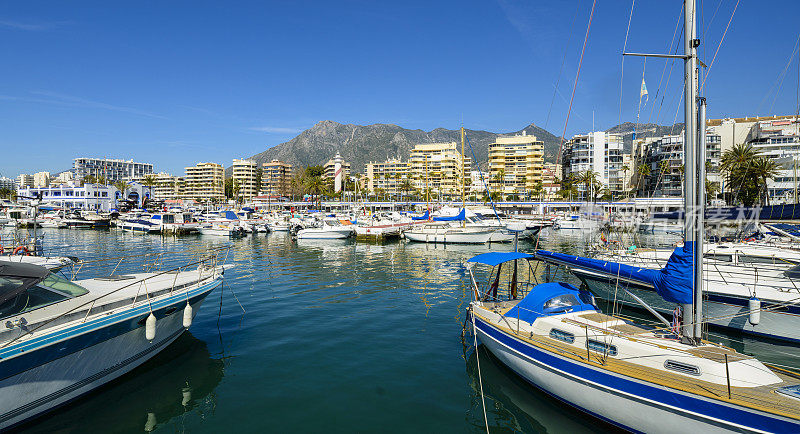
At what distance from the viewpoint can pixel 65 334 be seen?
7992 millimetres

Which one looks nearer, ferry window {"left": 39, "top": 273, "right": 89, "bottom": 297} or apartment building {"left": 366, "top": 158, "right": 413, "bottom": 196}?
ferry window {"left": 39, "top": 273, "right": 89, "bottom": 297}

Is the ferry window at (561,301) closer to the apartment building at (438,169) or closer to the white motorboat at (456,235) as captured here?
the white motorboat at (456,235)

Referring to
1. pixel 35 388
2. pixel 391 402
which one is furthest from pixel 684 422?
pixel 35 388

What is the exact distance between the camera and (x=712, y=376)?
7.21m

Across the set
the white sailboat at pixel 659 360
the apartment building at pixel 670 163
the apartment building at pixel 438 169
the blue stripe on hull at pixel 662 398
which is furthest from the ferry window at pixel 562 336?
the apartment building at pixel 438 169

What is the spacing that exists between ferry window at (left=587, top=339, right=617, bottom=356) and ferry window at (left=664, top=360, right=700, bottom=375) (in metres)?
1.00

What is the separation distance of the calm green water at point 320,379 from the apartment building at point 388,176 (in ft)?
449

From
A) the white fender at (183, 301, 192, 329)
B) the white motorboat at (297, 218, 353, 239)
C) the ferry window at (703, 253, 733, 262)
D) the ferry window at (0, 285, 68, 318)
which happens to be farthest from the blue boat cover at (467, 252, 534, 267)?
the white motorboat at (297, 218, 353, 239)

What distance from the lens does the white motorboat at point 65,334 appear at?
24.6ft

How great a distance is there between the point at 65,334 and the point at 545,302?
11203 mm

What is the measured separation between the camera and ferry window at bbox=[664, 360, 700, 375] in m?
7.40

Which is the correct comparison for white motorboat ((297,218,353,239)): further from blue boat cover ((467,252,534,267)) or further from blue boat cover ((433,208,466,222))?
blue boat cover ((467,252,534,267))

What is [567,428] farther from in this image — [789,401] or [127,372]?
[127,372]

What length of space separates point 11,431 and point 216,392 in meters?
3.72
